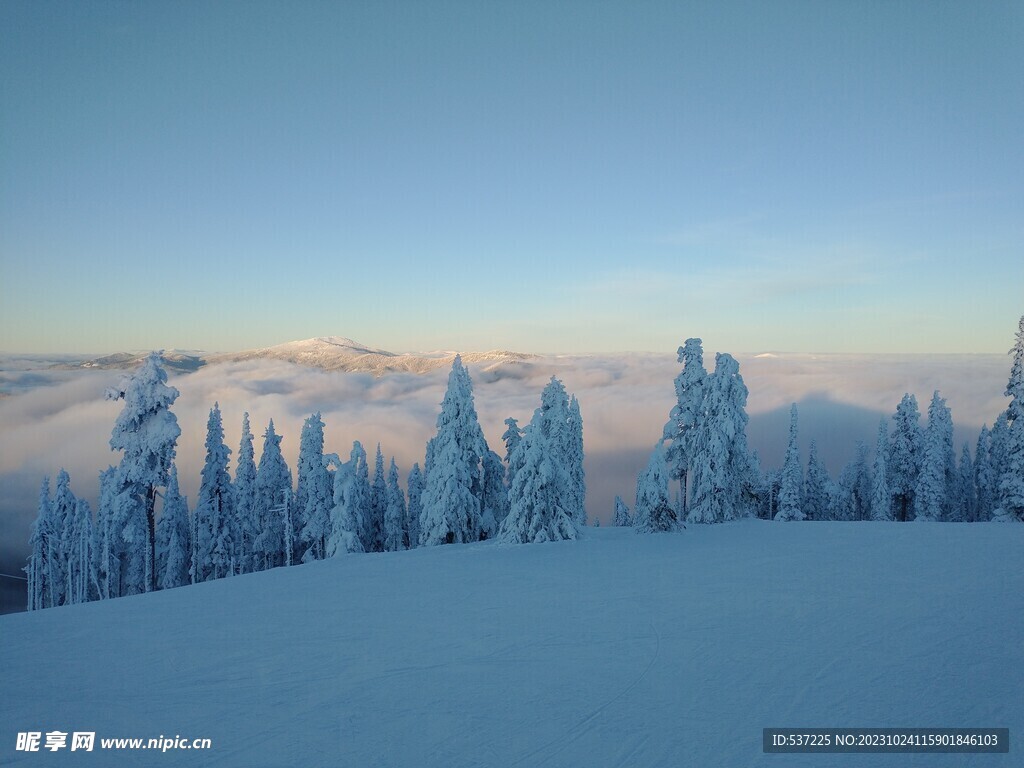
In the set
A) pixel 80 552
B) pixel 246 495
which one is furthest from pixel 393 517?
pixel 80 552

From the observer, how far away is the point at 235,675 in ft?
41.5

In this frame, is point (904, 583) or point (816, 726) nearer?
point (816, 726)

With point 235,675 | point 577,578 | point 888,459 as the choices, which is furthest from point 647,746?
point 888,459

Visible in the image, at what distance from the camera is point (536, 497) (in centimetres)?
3450

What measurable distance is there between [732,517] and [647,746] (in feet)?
119

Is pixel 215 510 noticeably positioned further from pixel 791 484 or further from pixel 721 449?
pixel 791 484

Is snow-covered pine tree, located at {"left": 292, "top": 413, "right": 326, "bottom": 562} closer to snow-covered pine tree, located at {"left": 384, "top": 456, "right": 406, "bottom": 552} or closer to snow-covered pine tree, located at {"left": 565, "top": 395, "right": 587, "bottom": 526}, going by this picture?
snow-covered pine tree, located at {"left": 384, "top": 456, "right": 406, "bottom": 552}

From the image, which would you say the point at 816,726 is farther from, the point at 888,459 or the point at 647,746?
the point at 888,459

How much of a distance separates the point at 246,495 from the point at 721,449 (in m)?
42.0

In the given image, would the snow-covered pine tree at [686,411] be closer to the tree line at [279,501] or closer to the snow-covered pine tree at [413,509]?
the tree line at [279,501]

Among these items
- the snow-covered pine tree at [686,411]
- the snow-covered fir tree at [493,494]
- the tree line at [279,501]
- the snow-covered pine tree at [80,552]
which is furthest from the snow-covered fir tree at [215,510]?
the snow-covered pine tree at [686,411]

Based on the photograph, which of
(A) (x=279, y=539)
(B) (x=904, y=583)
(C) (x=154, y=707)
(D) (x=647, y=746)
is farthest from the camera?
(A) (x=279, y=539)

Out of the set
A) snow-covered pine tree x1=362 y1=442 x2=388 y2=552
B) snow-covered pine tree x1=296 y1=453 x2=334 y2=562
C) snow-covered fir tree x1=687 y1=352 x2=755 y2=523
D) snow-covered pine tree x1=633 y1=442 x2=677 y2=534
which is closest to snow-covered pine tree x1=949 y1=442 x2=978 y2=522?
snow-covered fir tree x1=687 y1=352 x2=755 y2=523

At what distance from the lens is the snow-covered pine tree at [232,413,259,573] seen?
54.6 meters
